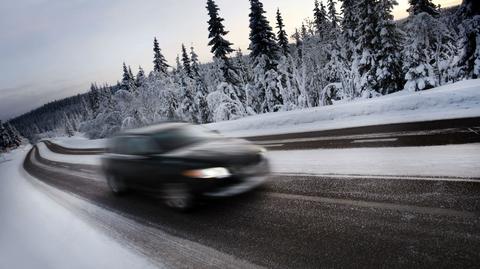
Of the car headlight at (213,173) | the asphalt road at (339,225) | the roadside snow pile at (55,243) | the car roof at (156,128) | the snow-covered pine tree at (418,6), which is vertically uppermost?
the snow-covered pine tree at (418,6)

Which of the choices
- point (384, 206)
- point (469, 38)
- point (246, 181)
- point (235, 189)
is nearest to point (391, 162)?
point (384, 206)

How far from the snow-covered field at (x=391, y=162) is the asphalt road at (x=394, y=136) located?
506 millimetres

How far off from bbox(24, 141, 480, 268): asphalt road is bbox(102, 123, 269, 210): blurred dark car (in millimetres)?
485

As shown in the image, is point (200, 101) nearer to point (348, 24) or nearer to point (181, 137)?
point (348, 24)

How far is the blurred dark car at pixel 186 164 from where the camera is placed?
21.8 ft

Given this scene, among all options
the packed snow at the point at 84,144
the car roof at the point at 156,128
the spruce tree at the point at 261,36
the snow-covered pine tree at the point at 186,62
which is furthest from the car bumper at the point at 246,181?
the snow-covered pine tree at the point at 186,62

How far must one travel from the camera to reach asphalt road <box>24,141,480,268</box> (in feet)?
13.5

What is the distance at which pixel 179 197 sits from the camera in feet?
23.5

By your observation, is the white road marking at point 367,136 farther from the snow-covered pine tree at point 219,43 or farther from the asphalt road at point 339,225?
the snow-covered pine tree at point 219,43

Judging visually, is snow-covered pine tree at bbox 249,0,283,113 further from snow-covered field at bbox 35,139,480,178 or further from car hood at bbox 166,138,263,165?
car hood at bbox 166,138,263,165

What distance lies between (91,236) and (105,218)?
1.10m

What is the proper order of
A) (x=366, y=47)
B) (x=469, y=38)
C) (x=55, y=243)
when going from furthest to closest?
(x=366, y=47) < (x=469, y=38) < (x=55, y=243)

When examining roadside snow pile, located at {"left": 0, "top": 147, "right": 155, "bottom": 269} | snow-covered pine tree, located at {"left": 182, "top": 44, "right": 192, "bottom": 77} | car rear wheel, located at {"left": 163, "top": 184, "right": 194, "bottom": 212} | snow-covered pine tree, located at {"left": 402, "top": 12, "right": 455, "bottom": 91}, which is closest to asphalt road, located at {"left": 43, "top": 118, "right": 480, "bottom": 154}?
car rear wheel, located at {"left": 163, "top": 184, "right": 194, "bottom": 212}

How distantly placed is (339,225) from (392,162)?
10.1ft
